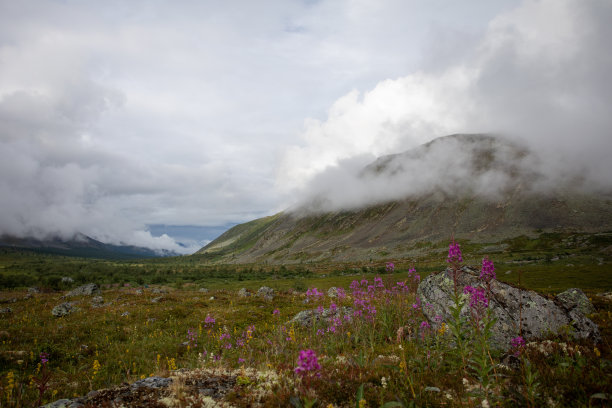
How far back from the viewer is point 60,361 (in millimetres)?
12250

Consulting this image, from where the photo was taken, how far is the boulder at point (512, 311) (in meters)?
8.49

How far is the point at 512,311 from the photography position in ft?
29.9

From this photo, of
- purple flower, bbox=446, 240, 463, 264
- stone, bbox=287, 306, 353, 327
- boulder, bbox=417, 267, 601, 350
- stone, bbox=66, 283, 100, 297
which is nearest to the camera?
purple flower, bbox=446, 240, 463, 264

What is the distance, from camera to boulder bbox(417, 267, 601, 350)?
334 inches

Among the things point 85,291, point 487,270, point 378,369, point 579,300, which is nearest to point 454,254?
point 487,270

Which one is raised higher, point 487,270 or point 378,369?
point 487,270

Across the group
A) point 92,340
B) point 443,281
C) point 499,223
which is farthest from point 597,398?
point 499,223

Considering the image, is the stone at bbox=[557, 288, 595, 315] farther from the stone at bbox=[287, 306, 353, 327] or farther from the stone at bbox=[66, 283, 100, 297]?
the stone at bbox=[66, 283, 100, 297]

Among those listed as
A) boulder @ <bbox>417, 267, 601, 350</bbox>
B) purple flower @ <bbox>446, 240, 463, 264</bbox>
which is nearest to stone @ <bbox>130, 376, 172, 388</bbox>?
purple flower @ <bbox>446, 240, 463, 264</bbox>

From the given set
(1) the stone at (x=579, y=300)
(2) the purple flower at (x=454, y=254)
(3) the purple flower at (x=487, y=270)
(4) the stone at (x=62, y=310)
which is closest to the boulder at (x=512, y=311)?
(3) the purple flower at (x=487, y=270)

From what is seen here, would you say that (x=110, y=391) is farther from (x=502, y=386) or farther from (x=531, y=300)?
(x=531, y=300)

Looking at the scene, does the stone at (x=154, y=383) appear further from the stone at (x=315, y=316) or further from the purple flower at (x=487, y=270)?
the stone at (x=315, y=316)

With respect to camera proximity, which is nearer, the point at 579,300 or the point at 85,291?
the point at 579,300

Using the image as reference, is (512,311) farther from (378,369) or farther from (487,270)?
(378,369)
